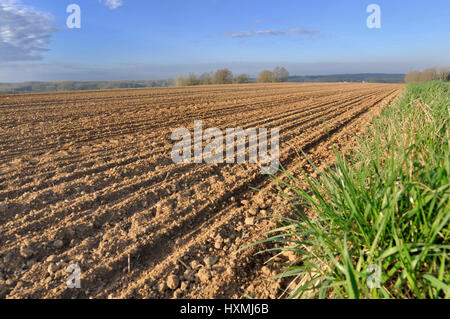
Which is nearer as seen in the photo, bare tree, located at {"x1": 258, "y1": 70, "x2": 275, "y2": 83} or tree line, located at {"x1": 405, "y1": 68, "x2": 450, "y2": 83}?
tree line, located at {"x1": 405, "y1": 68, "x2": 450, "y2": 83}

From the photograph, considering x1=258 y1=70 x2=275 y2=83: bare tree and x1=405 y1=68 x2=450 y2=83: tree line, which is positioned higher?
x1=258 y1=70 x2=275 y2=83: bare tree

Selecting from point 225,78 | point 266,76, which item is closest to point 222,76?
point 225,78

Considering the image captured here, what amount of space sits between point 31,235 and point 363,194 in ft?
10.7

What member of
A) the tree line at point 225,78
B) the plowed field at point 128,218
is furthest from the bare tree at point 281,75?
the plowed field at point 128,218

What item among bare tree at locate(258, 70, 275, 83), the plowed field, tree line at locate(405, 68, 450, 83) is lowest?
the plowed field

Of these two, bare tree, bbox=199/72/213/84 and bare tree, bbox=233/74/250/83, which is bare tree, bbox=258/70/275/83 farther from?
bare tree, bbox=199/72/213/84

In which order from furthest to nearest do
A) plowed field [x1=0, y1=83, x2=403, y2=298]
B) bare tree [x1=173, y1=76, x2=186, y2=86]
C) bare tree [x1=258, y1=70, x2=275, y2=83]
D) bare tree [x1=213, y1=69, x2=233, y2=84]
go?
bare tree [x1=258, y1=70, x2=275, y2=83] → bare tree [x1=213, y1=69, x2=233, y2=84] → bare tree [x1=173, y1=76, x2=186, y2=86] → plowed field [x1=0, y1=83, x2=403, y2=298]

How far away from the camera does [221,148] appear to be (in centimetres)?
598

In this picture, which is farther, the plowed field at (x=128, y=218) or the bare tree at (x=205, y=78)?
the bare tree at (x=205, y=78)

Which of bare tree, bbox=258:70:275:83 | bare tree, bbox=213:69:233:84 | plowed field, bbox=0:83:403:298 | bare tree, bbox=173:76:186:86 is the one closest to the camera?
plowed field, bbox=0:83:403:298

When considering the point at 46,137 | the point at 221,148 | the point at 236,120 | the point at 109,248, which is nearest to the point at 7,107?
the point at 46,137

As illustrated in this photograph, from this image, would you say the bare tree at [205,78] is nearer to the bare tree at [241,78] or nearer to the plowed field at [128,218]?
the bare tree at [241,78]

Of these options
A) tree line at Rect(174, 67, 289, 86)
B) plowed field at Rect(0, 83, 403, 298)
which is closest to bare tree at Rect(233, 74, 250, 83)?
tree line at Rect(174, 67, 289, 86)
